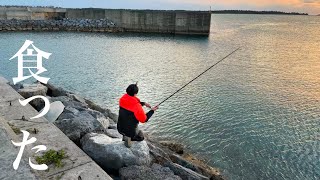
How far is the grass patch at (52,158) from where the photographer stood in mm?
5168

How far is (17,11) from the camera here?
59906mm

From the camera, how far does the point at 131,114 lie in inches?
236

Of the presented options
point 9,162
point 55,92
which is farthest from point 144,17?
point 9,162

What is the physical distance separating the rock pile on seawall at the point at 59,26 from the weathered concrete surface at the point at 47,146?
47978 mm

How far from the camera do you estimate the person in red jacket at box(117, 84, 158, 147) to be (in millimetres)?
5781

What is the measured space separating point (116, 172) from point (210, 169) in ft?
12.6

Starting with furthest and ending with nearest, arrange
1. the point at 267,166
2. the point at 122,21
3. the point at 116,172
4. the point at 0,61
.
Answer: the point at 122,21
the point at 0,61
the point at 267,166
the point at 116,172

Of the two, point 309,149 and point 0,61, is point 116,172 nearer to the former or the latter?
point 309,149

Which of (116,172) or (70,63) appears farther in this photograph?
(70,63)

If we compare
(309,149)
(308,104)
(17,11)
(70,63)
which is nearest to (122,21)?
(17,11)

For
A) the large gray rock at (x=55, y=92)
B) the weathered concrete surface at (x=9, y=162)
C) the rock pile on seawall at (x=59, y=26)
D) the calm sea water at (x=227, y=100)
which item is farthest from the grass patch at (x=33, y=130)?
the rock pile on seawall at (x=59, y=26)

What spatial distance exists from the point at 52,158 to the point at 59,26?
5328 centimetres

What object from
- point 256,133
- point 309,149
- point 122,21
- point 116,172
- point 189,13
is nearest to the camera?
point 116,172

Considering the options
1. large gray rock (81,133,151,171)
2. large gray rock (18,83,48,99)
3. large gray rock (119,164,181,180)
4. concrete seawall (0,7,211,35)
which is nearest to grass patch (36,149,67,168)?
large gray rock (81,133,151,171)
